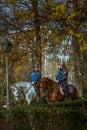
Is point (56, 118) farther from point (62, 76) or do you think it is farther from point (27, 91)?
point (27, 91)

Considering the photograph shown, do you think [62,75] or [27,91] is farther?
[27,91]

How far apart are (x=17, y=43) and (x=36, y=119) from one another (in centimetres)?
1259

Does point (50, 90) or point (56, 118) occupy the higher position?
point (50, 90)

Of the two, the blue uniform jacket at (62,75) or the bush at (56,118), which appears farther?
the blue uniform jacket at (62,75)

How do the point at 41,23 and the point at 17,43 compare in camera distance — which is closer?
the point at 41,23

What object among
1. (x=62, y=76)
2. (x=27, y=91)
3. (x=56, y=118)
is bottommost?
(x=56, y=118)

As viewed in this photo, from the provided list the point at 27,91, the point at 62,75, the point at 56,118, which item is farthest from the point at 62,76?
the point at 56,118

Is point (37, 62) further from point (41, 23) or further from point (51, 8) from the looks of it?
point (51, 8)

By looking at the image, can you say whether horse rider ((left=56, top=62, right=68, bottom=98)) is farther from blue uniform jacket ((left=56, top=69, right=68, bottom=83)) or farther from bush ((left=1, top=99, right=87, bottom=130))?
bush ((left=1, top=99, right=87, bottom=130))

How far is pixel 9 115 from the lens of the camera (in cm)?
1202

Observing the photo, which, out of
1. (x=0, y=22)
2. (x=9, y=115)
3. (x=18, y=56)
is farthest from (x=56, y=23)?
(x=18, y=56)

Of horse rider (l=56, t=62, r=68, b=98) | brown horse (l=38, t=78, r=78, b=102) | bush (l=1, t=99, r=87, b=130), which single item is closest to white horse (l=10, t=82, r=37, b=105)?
brown horse (l=38, t=78, r=78, b=102)

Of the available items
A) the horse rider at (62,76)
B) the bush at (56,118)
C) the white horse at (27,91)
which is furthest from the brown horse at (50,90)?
the bush at (56,118)

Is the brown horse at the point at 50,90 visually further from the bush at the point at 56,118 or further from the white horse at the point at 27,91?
the bush at the point at 56,118
